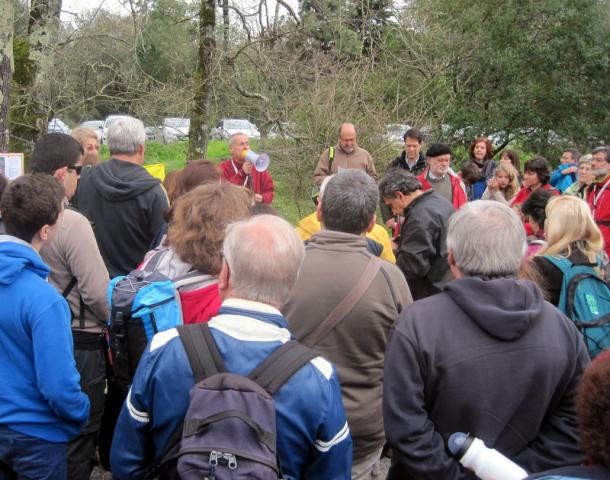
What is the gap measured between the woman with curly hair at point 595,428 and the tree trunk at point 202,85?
8.07 m

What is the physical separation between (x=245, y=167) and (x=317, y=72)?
4.95 metres

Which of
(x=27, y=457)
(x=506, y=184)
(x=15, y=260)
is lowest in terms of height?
(x=27, y=457)

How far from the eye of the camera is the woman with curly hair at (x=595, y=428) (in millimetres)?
1489

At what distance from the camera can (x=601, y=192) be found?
6387 millimetres

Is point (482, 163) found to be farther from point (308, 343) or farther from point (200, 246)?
point (200, 246)

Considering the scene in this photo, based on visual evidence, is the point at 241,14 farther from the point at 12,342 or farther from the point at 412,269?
the point at 12,342

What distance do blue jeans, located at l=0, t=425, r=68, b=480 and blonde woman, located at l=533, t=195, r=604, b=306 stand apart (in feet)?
8.13

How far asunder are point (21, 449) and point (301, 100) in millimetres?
9339

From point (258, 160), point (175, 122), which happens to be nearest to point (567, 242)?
point (258, 160)

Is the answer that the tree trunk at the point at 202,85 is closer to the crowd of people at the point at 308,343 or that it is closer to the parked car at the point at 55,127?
the parked car at the point at 55,127

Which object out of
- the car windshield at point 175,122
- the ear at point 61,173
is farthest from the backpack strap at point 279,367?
the car windshield at point 175,122

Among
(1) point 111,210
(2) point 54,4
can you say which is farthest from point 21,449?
(2) point 54,4

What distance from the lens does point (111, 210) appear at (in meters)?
3.90

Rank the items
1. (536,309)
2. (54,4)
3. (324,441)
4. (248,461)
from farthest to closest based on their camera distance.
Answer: (54,4) < (536,309) < (324,441) < (248,461)
